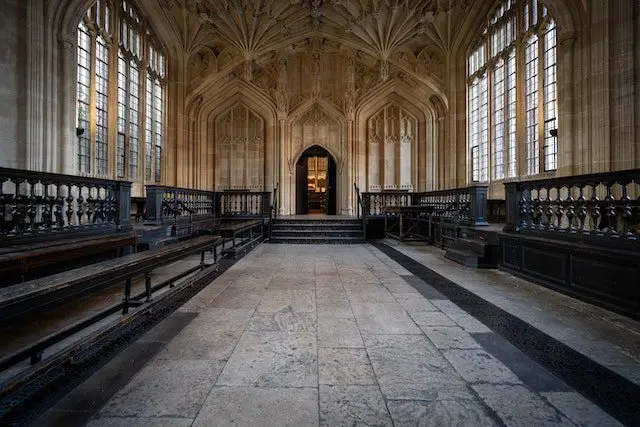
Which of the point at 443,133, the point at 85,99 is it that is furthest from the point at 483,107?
the point at 85,99

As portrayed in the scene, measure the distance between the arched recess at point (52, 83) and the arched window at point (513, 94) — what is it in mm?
12193

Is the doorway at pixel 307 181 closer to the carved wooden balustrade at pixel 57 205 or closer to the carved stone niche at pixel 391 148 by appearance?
the carved stone niche at pixel 391 148

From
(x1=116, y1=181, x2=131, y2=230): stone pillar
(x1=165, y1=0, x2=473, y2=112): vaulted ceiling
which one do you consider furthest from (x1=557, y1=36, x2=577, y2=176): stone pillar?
(x1=116, y1=181, x2=131, y2=230): stone pillar

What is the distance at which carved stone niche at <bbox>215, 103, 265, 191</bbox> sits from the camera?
17031mm

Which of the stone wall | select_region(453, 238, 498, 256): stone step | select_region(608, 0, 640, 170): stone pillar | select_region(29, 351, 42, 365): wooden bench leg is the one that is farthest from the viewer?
the stone wall

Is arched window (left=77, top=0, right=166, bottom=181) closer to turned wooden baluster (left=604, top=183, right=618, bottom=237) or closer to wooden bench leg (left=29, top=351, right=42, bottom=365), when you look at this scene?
wooden bench leg (left=29, top=351, right=42, bottom=365)

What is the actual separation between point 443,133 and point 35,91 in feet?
47.0

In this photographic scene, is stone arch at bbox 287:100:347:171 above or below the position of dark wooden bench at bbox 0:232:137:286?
above

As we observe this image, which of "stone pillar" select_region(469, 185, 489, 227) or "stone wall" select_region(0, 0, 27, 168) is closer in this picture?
"stone wall" select_region(0, 0, 27, 168)

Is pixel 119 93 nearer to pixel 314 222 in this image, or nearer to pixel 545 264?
pixel 314 222

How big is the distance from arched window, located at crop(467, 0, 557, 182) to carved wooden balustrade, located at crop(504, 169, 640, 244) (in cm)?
341

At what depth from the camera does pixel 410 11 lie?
13.8 m

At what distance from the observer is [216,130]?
17.0 m


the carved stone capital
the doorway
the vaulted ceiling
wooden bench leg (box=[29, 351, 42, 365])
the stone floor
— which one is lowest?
the stone floor
